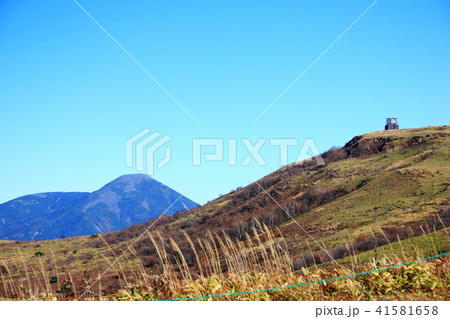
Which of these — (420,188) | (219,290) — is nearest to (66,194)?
(420,188)

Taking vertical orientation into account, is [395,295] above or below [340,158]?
below

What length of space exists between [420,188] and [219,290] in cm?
2064

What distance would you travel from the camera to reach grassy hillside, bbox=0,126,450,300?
743 centimetres

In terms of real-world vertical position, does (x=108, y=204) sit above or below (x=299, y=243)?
above

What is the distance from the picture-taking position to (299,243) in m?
23.3

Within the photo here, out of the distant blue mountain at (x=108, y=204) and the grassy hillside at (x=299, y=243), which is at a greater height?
the distant blue mountain at (x=108, y=204)

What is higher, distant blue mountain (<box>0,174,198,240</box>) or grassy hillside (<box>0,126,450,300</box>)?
distant blue mountain (<box>0,174,198,240</box>)

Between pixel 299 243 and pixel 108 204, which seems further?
pixel 108 204

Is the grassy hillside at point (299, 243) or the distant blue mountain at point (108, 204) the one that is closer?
the grassy hillside at point (299, 243)

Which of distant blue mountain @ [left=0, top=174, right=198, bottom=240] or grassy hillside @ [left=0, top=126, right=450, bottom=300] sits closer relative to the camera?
grassy hillside @ [left=0, top=126, right=450, bottom=300]

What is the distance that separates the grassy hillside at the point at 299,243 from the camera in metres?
7.43
